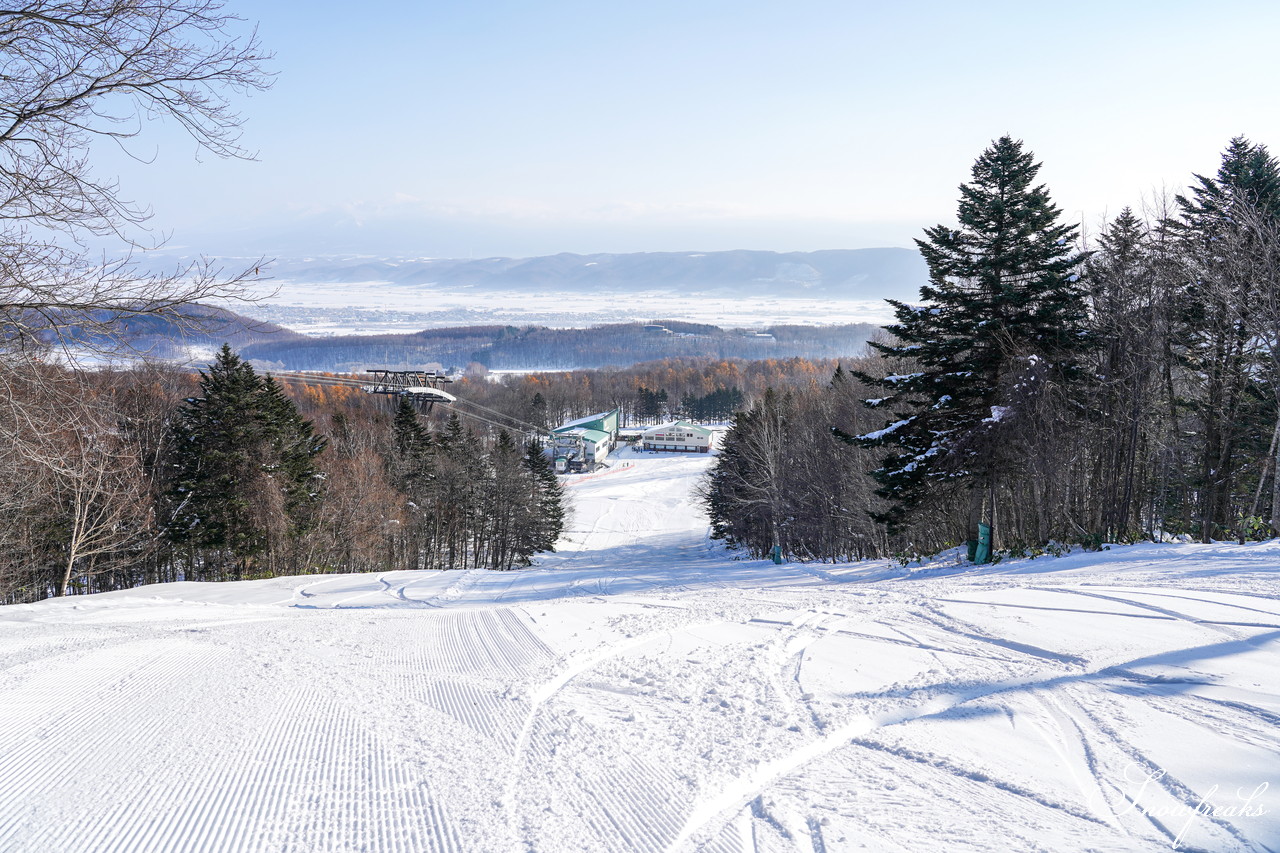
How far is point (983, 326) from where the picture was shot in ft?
45.8

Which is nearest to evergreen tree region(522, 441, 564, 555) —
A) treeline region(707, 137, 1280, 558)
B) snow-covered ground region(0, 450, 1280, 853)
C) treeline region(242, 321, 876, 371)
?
treeline region(707, 137, 1280, 558)

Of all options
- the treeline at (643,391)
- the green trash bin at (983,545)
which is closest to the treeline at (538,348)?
the treeline at (643,391)

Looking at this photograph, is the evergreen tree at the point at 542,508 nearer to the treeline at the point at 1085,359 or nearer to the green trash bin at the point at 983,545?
the treeline at the point at 1085,359

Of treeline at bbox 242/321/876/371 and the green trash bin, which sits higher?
treeline at bbox 242/321/876/371

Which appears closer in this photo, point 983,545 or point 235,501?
point 983,545

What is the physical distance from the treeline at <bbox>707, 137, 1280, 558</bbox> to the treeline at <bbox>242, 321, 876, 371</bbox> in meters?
149

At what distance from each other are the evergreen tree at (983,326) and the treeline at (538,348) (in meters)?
149

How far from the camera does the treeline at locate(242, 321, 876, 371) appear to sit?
16212cm

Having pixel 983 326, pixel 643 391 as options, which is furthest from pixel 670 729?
pixel 643 391

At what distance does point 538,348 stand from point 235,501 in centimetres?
16497

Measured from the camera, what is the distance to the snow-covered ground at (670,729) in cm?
286

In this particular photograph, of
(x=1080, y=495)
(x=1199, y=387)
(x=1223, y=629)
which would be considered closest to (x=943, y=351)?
(x=1080, y=495)

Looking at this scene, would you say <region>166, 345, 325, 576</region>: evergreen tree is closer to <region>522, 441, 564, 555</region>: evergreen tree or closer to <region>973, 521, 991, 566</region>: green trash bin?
<region>522, 441, 564, 555</region>: evergreen tree

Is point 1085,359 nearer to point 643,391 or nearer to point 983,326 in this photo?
point 983,326
